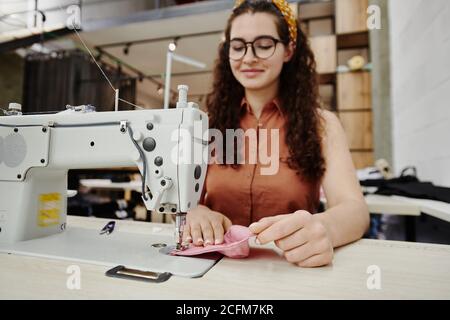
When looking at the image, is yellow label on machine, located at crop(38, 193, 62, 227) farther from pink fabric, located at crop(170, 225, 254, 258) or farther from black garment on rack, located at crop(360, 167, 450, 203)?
black garment on rack, located at crop(360, 167, 450, 203)

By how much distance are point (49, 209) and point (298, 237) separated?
69 cm

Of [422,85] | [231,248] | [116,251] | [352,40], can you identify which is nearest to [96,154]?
[116,251]

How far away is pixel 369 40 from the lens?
119 inches

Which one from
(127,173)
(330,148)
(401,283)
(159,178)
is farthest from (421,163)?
(127,173)

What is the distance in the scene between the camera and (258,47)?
96cm

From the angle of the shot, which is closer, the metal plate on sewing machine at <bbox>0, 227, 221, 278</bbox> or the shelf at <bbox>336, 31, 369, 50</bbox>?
the metal plate on sewing machine at <bbox>0, 227, 221, 278</bbox>

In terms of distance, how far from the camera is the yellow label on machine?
79 centimetres

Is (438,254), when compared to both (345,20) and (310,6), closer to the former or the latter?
(345,20)

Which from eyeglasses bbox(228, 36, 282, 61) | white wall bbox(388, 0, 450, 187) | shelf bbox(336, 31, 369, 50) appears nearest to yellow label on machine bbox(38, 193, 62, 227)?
eyeglasses bbox(228, 36, 282, 61)

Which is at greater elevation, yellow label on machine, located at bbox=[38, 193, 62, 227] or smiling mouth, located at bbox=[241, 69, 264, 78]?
smiling mouth, located at bbox=[241, 69, 264, 78]

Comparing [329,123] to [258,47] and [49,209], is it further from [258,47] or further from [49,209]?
[49,209]

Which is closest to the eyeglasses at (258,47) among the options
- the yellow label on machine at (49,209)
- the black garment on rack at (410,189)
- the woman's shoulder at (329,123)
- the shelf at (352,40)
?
the woman's shoulder at (329,123)

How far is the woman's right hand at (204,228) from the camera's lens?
0.65m
